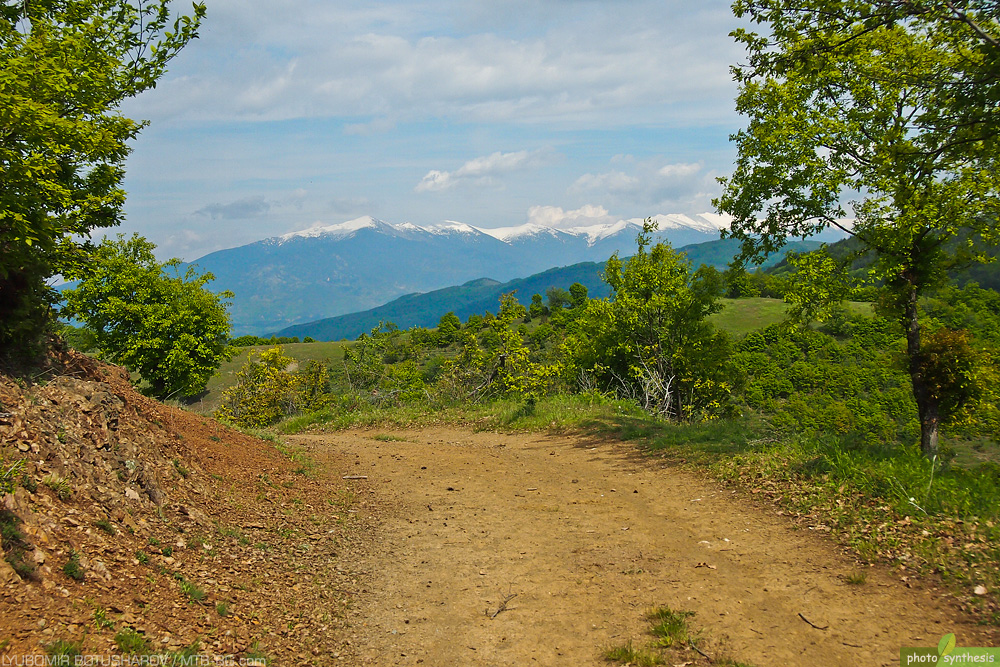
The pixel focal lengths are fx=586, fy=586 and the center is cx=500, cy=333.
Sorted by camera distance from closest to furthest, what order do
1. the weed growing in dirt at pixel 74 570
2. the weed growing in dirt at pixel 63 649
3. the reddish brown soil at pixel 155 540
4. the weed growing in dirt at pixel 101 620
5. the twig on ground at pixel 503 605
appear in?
the weed growing in dirt at pixel 63 649
the weed growing in dirt at pixel 101 620
the reddish brown soil at pixel 155 540
the weed growing in dirt at pixel 74 570
the twig on ground at pixel 503 605

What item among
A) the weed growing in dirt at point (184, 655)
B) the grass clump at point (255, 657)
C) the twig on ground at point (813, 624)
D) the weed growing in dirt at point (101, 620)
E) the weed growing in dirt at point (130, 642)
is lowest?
the twig on ground at point (813, 624)

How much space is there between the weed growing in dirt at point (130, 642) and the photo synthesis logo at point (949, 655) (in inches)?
205

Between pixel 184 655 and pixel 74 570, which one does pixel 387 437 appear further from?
pixel 184 655

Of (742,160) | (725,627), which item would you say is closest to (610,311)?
(742,160)

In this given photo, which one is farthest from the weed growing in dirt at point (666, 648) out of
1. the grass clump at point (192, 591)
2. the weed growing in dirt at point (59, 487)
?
the weed growing in dirt at point (59, 487)

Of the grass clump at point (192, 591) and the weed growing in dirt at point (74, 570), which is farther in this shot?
the grass clump at point (192, 591)

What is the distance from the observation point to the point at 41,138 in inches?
222

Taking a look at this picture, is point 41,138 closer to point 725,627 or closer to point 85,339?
point 725,627

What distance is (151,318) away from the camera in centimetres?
2234

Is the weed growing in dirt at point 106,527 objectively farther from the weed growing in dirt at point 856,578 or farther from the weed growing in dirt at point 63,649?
the weed growing in dirt at point 856,578

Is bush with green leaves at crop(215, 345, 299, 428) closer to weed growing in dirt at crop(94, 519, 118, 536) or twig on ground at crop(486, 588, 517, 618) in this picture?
weed growing in dirt at crop(94, 519, 118, 536)

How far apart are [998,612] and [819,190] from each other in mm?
8104

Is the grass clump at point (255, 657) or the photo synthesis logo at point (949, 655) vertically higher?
the grass clump at point (255, 657)

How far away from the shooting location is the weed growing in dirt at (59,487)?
4.94m
